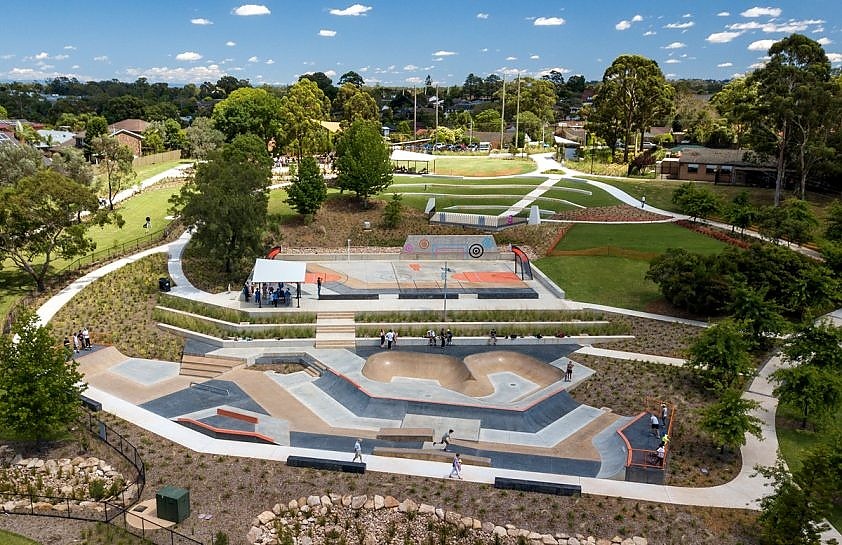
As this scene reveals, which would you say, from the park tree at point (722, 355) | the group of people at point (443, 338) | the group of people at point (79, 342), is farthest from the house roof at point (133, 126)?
the park tree at point (722, 355)

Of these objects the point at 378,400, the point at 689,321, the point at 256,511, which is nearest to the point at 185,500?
the point at 256,511

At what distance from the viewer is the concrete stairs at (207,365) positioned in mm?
29750

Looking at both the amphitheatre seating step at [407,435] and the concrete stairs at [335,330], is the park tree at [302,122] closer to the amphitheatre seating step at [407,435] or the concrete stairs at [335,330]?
the concrete stairs at [335,330]

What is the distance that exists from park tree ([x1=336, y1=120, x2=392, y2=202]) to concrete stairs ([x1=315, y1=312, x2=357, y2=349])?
2220cm

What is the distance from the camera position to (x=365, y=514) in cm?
1831

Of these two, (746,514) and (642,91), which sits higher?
(642,91)

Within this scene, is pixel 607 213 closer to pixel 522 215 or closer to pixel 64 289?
pixel 522 215

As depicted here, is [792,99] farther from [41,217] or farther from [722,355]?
[41,217]

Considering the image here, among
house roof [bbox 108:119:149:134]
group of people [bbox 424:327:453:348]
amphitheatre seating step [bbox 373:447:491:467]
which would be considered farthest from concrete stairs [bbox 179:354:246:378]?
house roof [bbox 108:119:149:134]

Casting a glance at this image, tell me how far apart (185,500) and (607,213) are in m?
48.4

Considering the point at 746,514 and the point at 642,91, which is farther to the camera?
the point at 642,91

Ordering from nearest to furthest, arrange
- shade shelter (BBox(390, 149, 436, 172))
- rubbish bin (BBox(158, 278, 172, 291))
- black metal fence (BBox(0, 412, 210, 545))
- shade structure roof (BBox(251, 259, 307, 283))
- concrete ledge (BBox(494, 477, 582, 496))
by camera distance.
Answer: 1. black metal fence (BBox(0, 412, 210, 545))
2. concrete ledge (BBox(494, 477, 582, 496))
3. shade structure roof (BBox(251, 259, 307, 283))
4. rubbish bin (BBox(158, 278, 172, 291))
5. shade shelter (BBox(390, 149, 436, 172))

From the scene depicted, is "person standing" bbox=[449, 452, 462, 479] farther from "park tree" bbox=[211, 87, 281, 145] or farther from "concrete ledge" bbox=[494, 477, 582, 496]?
"park tree" bbox=[211, 87, 281, 145]

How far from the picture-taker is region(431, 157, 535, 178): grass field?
8006cm
